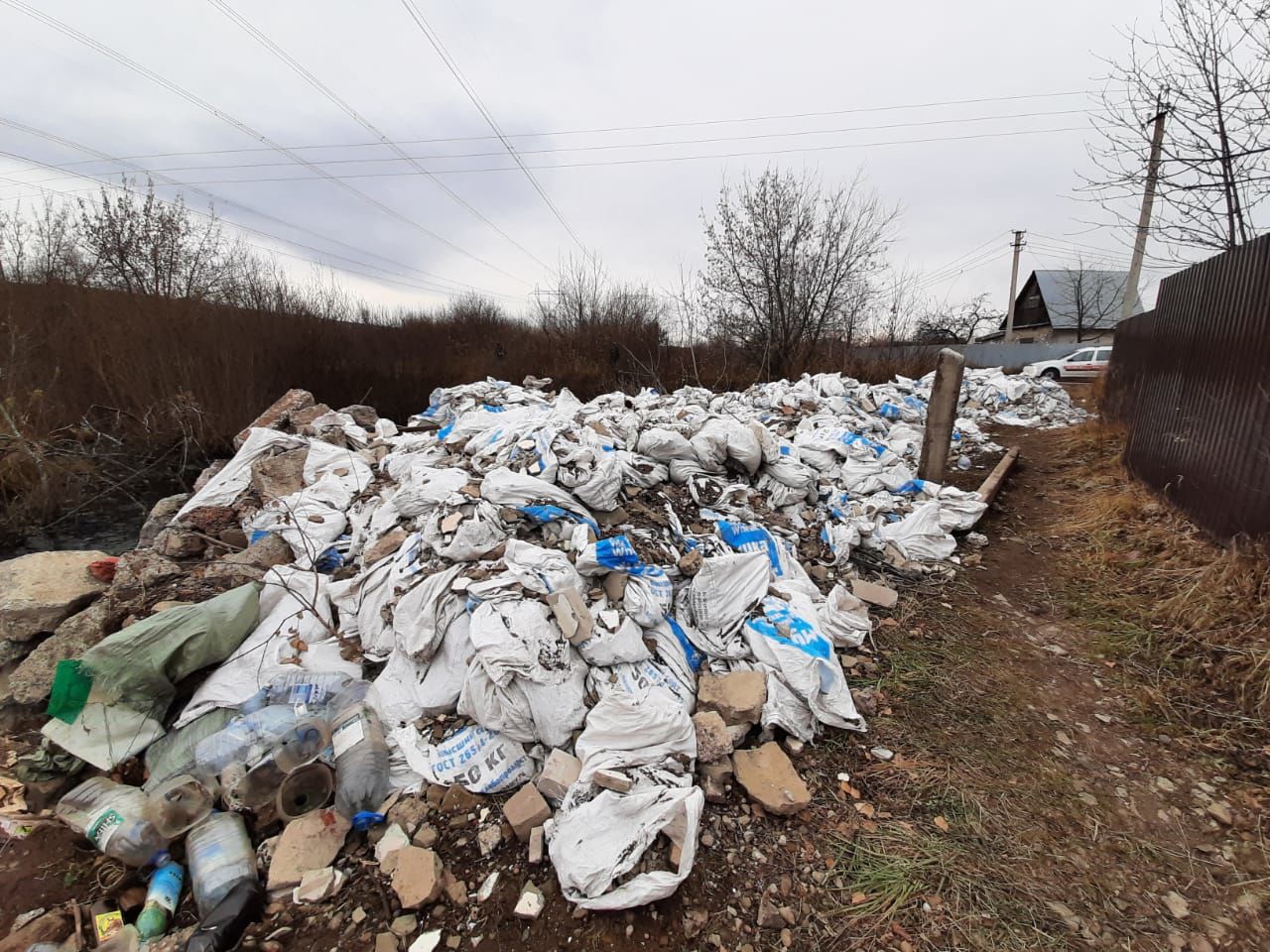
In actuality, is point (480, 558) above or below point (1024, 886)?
above

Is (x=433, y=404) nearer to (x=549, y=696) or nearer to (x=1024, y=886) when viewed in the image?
(x=549, y=696)

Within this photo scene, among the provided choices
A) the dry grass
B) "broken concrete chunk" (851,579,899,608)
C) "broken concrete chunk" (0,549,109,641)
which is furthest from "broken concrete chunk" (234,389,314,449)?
the dry grass

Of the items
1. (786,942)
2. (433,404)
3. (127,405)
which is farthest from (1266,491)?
(127,405)

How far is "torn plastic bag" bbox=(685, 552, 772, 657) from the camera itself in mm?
2418

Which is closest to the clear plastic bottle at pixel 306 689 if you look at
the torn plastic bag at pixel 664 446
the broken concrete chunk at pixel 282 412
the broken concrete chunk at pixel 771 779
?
the broken concrete chunk at pixel 771 779

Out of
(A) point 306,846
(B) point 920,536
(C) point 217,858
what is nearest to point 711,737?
(A) point 306,846

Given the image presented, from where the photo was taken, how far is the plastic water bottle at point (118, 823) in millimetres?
1628

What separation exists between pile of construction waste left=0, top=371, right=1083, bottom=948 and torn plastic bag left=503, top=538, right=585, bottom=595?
1 cm

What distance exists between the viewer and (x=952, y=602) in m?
3.01

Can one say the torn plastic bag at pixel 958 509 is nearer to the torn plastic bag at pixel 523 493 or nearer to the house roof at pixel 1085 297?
the torn plastic bag at pixel 523 493

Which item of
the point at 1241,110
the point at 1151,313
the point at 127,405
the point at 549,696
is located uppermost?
the point at 1241,110

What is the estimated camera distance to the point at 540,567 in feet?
7.41

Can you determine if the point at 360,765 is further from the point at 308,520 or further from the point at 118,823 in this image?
the point at 308,520

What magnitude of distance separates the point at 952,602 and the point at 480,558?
2.72m
